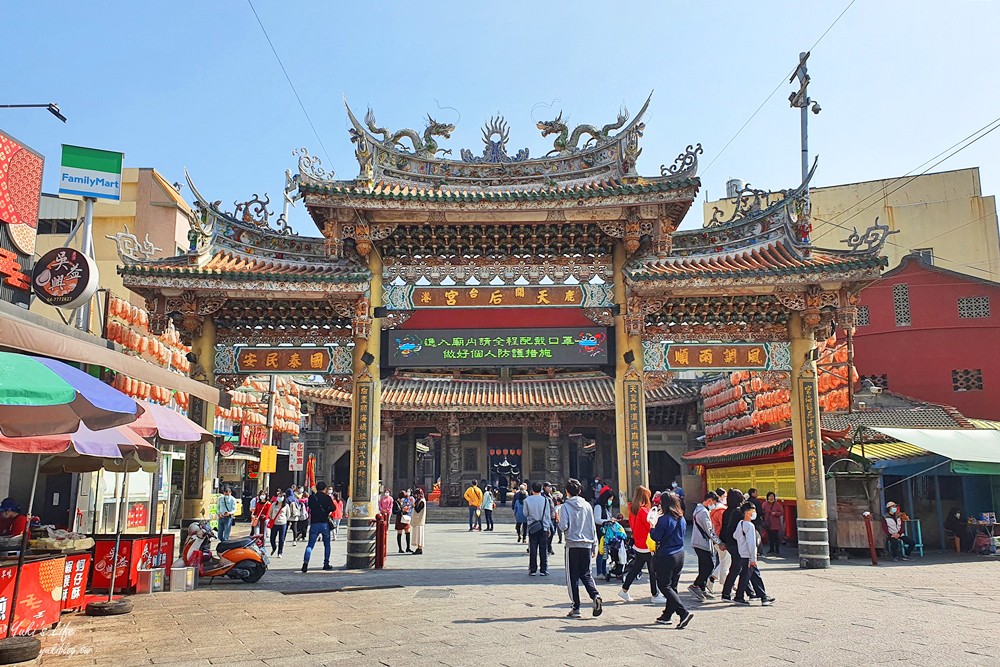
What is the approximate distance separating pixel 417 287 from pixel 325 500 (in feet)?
14.4

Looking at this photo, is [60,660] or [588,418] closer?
[60,660]

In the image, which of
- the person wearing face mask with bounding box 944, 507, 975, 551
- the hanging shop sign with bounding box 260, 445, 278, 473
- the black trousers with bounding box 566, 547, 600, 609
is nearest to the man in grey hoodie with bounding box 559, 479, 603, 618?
the black trousers with bounding box 566, 547, 600, 609

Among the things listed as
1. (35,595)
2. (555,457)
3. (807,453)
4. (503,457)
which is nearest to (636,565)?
(807,453)

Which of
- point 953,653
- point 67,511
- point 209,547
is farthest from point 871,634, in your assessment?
point 67,511

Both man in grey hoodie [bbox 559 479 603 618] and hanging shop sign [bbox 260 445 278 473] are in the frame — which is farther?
hanging shop sign [bbox 260 445 278 473]

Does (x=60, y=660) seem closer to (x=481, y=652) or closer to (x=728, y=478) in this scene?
(x=481, y=652)

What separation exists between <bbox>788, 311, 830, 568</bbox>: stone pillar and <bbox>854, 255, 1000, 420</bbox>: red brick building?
17.0 meters

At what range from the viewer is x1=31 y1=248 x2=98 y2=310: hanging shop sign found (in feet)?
50.7

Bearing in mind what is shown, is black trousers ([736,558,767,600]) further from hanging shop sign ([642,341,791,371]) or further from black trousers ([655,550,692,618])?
Answer: hanging shop sign ([642,341,791,371])

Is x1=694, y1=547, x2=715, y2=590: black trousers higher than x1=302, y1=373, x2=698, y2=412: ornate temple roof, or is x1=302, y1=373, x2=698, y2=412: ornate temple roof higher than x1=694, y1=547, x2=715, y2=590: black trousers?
x1=302, y1=373, x2=698, y2=412: ornate temple roof

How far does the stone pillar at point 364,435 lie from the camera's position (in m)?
14.0

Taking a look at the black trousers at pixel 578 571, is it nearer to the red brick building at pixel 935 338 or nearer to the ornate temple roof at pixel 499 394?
the ornate temple roof at pixel 499 394

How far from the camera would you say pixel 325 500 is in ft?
45.6

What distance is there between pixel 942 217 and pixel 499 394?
73.6 ft
